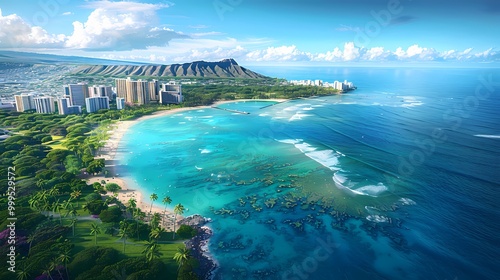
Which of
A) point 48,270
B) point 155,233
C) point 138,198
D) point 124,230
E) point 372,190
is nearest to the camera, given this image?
point 48,270

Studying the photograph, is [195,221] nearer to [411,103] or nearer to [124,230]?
[124,230]

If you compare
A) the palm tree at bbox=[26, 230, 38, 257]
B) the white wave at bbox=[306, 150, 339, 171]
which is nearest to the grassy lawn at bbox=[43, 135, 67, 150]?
the palm tree at bbox=[26, 230, 38, 257]

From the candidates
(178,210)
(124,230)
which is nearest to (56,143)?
(124,230)

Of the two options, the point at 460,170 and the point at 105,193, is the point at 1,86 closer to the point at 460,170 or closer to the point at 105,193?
the point at 105,193

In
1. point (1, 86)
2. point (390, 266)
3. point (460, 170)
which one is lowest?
point (390, 266)

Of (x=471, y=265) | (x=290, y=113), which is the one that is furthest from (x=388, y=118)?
(x=471, y=265)

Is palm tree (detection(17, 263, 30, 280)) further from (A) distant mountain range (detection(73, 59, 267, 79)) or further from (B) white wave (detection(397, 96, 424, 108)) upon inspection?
(A) distant mountain range (detection(73, 59, 267, 79))

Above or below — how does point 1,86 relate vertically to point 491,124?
above
